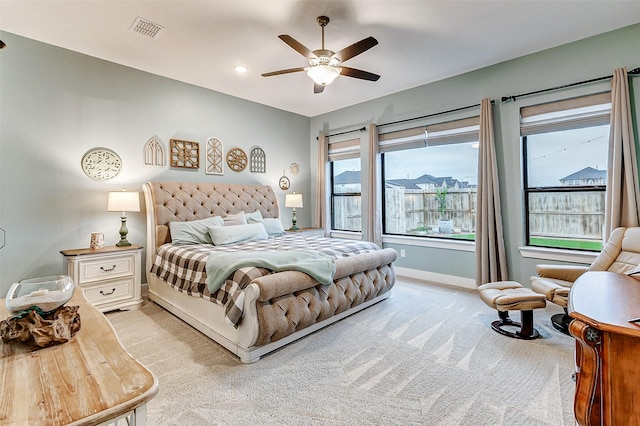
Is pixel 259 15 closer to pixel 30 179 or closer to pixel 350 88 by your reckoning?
pixel 350 88

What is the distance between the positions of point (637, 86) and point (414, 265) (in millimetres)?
3202

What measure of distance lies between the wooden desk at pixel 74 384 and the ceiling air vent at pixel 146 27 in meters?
2.89

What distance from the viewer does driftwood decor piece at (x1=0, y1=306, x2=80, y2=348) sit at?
117 centimetres

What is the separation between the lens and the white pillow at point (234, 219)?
4238mm

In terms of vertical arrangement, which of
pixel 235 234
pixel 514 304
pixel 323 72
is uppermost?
pixel 323 72

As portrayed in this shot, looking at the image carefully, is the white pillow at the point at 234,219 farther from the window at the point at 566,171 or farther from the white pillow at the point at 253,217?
the window at the point at 566,171

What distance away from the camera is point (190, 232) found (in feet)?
12.4

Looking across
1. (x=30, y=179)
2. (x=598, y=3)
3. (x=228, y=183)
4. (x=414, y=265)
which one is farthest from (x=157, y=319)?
(x=598, y=3)

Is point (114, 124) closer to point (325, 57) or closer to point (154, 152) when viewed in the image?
point (154, 152)

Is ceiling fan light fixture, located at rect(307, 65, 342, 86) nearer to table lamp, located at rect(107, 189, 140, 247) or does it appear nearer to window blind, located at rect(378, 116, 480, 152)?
window blind, located at rect(378, 116, 480, 152)

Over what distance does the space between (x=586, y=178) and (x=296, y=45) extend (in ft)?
11.5

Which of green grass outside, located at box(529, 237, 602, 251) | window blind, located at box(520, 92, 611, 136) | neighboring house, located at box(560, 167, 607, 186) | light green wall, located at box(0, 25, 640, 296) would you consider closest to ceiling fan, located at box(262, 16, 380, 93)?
light green wall, located at box(0, 25, 640, 296)

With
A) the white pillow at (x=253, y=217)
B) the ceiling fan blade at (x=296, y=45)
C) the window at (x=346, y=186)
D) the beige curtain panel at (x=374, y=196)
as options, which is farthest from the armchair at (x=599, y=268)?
the white pillow at (x=253, y=217)

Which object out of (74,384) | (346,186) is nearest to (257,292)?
(74,384)
